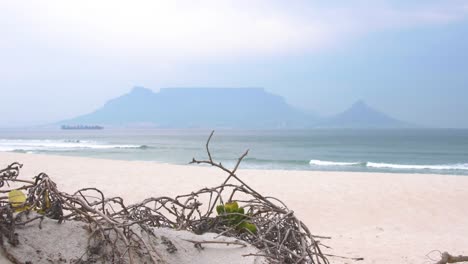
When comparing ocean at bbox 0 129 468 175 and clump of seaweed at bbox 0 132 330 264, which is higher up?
clump of seaweed at bbox 0 132 330 264

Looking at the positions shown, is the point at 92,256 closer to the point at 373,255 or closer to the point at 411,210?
the point at 373,255

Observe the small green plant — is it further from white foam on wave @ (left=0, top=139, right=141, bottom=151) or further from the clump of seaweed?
white foam on wave @ (left=0, top=139, right=141, bottom=151)

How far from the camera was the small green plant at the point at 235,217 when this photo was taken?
6.78ft

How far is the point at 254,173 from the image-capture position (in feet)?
65.7

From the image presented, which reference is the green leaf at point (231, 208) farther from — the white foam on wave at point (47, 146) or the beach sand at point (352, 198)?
the white foam on wave at point (47, 146)

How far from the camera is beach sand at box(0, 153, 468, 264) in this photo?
8.20 meters

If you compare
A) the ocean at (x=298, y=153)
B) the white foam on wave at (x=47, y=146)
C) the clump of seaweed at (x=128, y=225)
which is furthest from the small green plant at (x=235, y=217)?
the white foam on wave at (x=47, y=146)

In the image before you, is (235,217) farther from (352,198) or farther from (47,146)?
(47,146)

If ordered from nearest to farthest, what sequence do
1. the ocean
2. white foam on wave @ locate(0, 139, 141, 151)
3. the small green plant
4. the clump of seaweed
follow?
the clump of seaweed → the small green plant → the ocean → white foam on wave @ locate(0, 139, 141, 151)

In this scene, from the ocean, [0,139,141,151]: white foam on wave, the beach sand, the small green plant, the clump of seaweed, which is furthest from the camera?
[0,139,141,151]: white foam on wave

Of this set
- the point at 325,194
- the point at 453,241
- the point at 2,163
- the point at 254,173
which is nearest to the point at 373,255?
the point at 453,241

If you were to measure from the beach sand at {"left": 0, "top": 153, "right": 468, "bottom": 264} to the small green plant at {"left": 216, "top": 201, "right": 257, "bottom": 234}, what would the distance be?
157 inches

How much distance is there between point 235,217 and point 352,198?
483 inches

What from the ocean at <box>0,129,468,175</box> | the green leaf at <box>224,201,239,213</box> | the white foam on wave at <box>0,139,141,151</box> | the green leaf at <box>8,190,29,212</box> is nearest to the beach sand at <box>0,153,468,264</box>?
the green leaf at <box>224,201,239,213</box>
